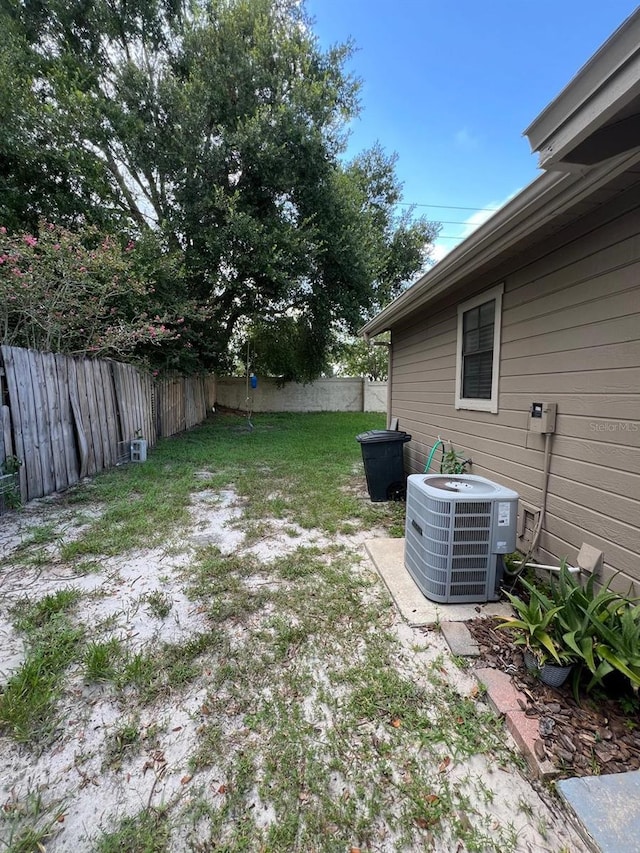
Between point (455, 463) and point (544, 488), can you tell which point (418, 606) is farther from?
point (455, 463)

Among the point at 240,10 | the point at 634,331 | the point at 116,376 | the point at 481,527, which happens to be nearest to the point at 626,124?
the point at 634,331

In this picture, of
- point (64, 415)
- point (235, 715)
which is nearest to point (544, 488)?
point (235, 715)

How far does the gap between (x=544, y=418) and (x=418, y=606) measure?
1460 millimetres

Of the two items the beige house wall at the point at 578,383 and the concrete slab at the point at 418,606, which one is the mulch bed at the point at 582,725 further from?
the beige house wall at the point at 578,383

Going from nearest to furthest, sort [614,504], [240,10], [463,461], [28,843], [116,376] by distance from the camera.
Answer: [28,843] → [614,504] → [463,461] → [116,376] → [240,10]

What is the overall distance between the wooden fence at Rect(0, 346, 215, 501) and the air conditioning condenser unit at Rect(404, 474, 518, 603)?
3.89 m

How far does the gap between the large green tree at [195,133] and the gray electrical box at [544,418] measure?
273 inches

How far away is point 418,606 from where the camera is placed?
227 cm

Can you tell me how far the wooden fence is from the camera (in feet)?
12.1

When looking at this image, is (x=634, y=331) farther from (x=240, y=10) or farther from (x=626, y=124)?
(x=240, y=10)

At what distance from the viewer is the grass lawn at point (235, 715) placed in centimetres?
116

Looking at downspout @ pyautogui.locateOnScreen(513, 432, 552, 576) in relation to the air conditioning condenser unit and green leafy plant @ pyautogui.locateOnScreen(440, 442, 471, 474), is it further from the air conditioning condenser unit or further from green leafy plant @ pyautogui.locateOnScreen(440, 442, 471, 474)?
green leafy plant @ pyautogui.locateOnScreen(440, 442, 471, 474)

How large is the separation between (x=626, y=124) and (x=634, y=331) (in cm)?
A: 92

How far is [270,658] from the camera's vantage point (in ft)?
6.14
